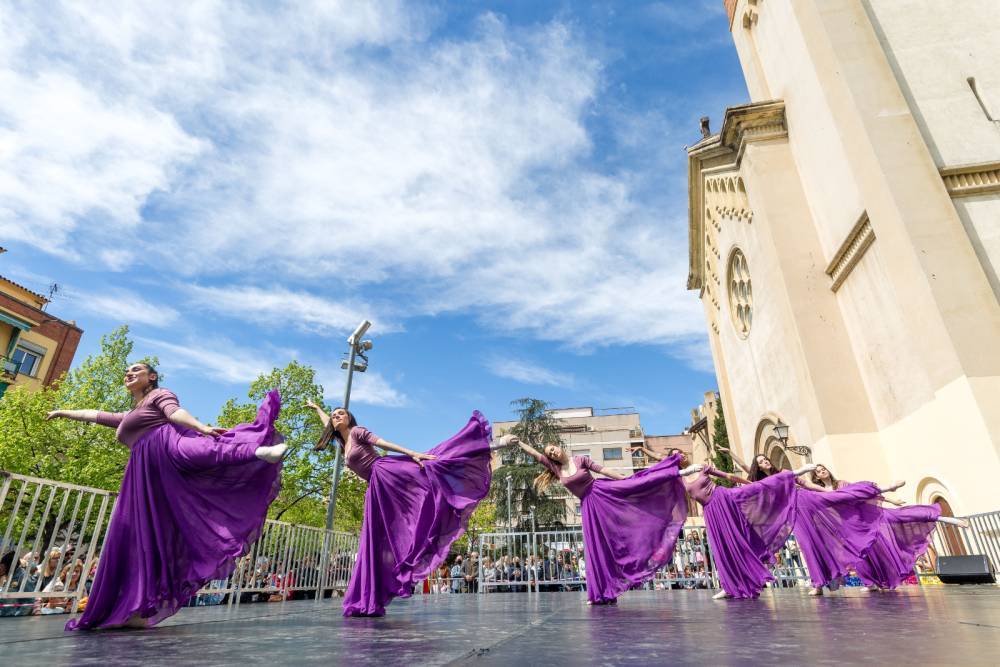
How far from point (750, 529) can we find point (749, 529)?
0.01 meters

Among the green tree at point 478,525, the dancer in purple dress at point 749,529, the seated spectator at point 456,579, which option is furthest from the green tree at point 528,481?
the dancer in purple dress at point 749,529

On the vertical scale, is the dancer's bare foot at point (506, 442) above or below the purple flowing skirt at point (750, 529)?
above

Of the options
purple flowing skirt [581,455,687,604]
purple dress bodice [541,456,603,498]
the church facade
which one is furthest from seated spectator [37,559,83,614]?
the church facade

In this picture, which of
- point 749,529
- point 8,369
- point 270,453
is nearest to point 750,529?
point 749,529

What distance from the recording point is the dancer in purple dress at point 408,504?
499 centimetres

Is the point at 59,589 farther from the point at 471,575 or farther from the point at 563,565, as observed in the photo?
the point at 471,575

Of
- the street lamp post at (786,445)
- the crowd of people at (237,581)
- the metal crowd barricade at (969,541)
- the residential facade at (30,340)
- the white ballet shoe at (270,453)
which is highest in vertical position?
the residential facade at (30,340)

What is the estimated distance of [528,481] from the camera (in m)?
35.5

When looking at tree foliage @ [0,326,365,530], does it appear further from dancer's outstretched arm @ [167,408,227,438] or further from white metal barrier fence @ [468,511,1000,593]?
dancer's outstretched arm @ [167,408,227,438]

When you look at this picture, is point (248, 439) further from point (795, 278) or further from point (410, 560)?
point (795, 278)

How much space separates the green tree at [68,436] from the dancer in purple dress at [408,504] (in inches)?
693

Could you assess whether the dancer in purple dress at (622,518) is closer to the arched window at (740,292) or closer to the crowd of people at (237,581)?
the crowd of people at (237,581)

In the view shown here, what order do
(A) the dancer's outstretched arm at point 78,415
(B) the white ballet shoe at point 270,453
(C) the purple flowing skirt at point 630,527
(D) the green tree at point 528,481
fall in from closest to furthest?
(B) the white ballet shoe at point 270,453, (A) the dancer's outstretched arm at point 78,415, (C) the purple flowing skirt at point 630,527, (D) the green tree at point 528,481

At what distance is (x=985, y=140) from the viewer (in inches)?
466
